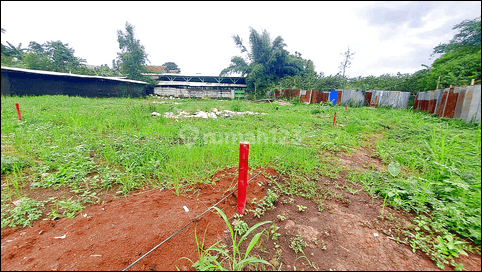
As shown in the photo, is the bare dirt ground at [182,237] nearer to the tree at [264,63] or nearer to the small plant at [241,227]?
the small plant at [241,227]

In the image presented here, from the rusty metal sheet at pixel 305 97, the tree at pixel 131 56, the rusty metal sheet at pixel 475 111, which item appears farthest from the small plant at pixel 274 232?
the tree at pixel 131 56

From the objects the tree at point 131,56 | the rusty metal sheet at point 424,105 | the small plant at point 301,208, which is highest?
the tree at point 131,56

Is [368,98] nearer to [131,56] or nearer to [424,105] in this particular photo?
[424,105]

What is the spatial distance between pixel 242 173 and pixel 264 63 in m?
27.5

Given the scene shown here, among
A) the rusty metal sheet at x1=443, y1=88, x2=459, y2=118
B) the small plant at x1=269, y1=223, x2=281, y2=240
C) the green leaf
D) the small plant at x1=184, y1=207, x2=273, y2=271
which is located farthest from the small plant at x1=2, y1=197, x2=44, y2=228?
the rusty metal sheet at x1=443, y1=88, x2=459, y2=118

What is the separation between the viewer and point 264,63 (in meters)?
26.5

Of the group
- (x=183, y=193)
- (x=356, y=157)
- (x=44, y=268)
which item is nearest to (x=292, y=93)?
(x=356, y=157)

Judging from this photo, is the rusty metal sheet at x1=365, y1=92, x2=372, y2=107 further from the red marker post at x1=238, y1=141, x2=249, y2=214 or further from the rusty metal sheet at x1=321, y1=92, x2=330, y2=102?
the red marker post at x1=238, y1=141, x2=249, y2=214

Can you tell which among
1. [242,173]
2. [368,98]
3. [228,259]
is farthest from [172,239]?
[368,98]

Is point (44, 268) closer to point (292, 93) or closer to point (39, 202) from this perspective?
point (39, 202)

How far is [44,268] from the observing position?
952mm

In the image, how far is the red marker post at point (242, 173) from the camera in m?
1.61

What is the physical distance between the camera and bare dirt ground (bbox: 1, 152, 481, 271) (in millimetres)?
1087

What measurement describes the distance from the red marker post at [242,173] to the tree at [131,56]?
2621cm
